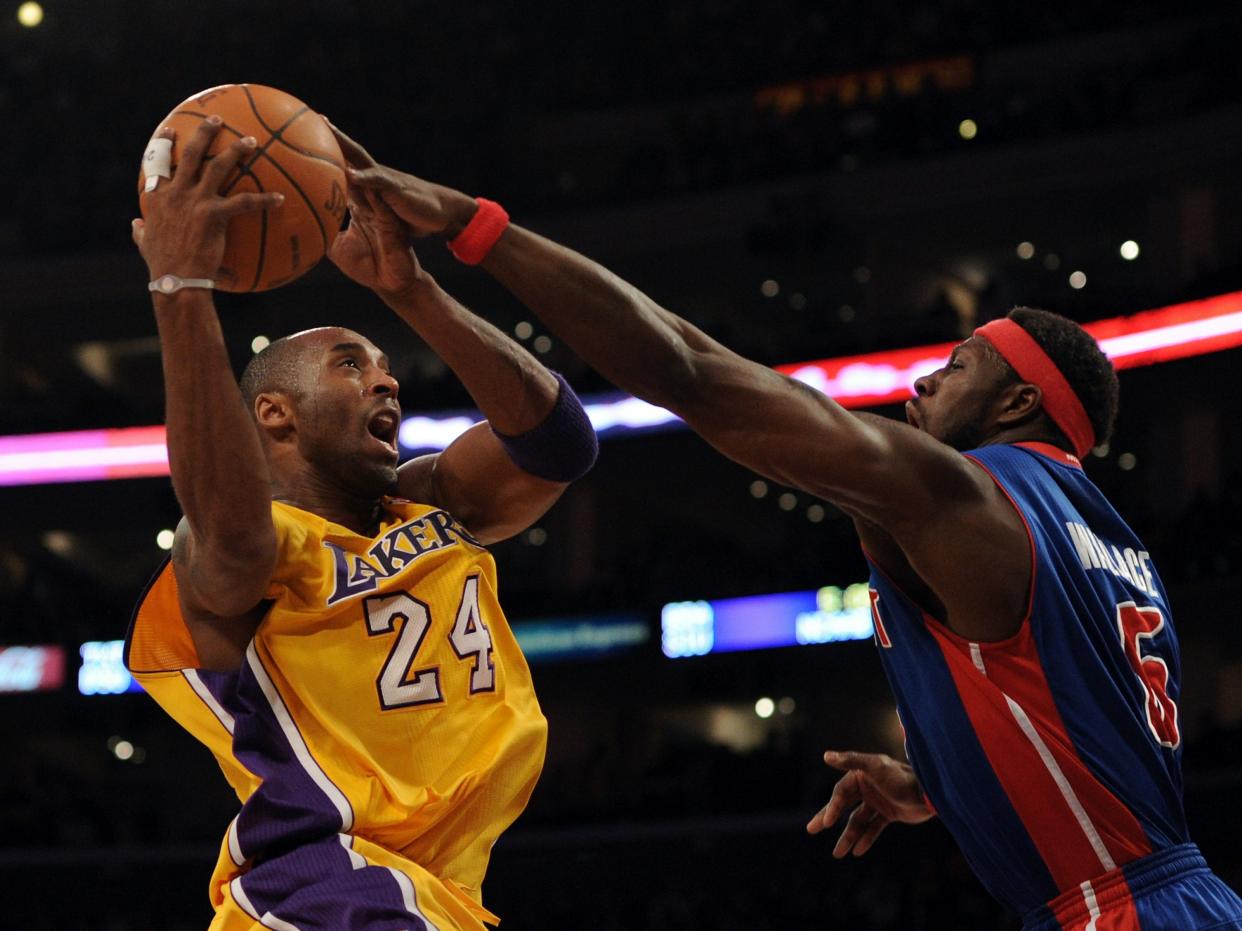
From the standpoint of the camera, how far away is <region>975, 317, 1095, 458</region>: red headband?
3.37 meters

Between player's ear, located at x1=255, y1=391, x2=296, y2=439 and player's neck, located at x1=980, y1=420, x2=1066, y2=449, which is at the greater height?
player's ear, located at x1=255, y1=391, x2=296, y2=439

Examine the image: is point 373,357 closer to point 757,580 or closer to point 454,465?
point 454,465

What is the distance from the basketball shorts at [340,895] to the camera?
3.00 m

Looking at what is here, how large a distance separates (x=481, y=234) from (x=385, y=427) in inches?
36.5

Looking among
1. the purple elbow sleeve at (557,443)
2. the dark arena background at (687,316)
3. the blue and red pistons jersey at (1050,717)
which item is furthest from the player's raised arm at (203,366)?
the dark arena background at (687,316)

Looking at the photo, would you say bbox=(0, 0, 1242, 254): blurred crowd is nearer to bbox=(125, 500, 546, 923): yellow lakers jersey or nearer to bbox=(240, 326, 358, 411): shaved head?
bbox=(240, 326, 358, 411): shaved head

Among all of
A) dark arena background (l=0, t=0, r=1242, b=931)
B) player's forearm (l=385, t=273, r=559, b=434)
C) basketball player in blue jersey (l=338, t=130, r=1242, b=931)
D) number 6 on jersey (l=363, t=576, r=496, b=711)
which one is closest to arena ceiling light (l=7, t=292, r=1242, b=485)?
dark arena background (l=0, t=0, r=1242, b=931)

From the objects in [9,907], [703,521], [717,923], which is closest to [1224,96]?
[703,521]

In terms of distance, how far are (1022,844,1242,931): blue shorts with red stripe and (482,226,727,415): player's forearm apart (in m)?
1.29

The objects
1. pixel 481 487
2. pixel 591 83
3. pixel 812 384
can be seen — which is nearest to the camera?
pixel 481 487

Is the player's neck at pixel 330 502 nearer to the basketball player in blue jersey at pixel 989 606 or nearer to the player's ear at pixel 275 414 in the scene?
the player's ear at pixel 275 414

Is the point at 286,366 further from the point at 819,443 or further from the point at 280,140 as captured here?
the point at 819,443

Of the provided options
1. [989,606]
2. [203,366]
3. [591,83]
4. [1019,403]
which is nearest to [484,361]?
[203,366]

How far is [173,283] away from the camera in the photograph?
2.95 m
